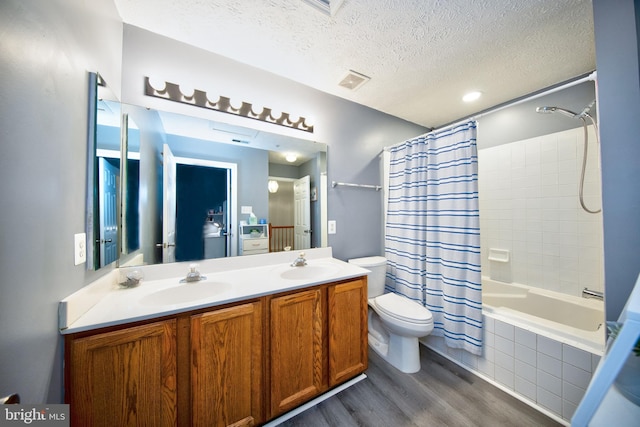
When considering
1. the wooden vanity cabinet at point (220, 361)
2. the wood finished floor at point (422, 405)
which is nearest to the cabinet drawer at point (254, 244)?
the wooden vanity cabinet at point (220, 361)

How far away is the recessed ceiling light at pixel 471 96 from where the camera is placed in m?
2.04

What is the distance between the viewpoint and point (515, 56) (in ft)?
5.09

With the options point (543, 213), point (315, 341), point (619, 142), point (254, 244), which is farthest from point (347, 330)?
point (543, 213)

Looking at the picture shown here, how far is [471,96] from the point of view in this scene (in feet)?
6.86

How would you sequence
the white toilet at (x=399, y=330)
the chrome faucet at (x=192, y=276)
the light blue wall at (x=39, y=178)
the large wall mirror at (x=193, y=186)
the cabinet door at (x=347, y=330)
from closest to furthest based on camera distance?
1. the light blue wall at (x=39, y=178)
2. the large wall mirror at (x=193, y=186)
3. the chrome faucet at (x=192, y=276)
4. the cabinet door at (x=347, y=330)
5. the white toilet at (x=399, y=330)

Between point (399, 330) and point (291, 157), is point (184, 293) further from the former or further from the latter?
point (399, 330)

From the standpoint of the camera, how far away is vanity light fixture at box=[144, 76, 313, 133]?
1362 mm

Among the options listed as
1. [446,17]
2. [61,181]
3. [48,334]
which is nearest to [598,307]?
[446,17]

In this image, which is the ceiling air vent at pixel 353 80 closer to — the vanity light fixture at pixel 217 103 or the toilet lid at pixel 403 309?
the vanity light fixture at pixel 217 103

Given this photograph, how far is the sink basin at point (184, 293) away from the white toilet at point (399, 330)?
1170 mm

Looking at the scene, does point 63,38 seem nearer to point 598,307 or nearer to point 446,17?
point 446,17

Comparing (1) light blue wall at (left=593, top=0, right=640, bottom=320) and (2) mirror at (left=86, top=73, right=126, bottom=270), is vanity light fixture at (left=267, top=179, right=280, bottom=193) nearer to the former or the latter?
(2) mirror at (left=86, top=73, right=126, bottom=270)

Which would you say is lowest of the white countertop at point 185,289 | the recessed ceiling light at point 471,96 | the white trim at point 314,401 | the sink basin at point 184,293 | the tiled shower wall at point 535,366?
the white trim at point 314,401

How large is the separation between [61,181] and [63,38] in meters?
0.53
